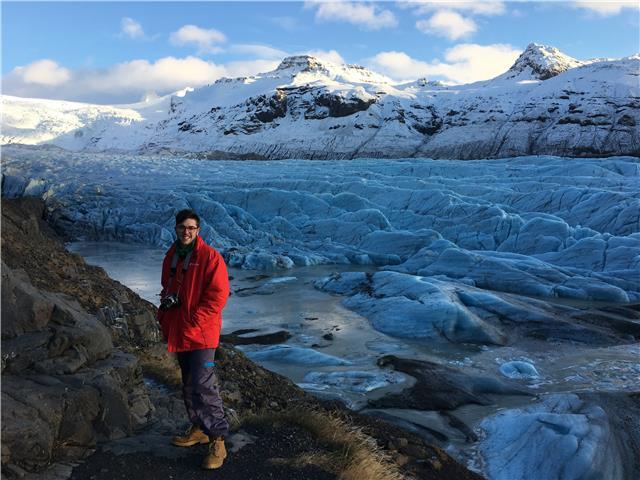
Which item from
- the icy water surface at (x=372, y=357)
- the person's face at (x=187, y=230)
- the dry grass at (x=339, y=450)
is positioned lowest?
the icy water surface at (x=372, y=357)

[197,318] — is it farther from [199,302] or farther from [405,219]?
[405,219]

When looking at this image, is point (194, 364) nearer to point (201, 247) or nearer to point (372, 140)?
point (201, 247)

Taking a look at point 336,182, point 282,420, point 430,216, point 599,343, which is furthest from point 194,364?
point 336,182

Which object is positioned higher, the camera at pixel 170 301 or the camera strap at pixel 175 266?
the camera strap at pixel 175 266

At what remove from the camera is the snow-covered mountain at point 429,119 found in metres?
68.9

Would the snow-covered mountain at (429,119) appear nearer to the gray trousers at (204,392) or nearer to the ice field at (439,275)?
the ice field at (439,275)

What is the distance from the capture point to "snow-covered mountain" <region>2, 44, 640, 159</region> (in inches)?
2712

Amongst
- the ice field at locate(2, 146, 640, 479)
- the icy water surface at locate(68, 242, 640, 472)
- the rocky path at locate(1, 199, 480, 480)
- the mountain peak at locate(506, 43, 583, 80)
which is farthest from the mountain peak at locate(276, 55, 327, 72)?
the rocky path at locate(1, 199, 480, 480)

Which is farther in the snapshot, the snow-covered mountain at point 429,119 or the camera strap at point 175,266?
the snow-covered mountain at point 429,119

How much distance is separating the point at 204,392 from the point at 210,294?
72cm

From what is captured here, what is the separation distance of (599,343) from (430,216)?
12289 millimetres

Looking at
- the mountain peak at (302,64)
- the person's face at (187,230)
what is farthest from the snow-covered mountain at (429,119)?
the person's face at (187,230)

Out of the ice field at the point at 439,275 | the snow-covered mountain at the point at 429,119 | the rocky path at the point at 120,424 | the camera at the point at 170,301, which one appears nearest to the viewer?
the rocky path at the point at 120,424

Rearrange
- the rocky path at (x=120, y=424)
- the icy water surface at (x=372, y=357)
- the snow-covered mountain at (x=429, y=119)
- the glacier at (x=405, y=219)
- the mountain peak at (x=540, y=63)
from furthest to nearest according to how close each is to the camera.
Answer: the mountain peak at (x=540, y=63), the snow-covered mountain at (x=429, y=119), the glacier at (x=405, y=219), the icy water surface at (x=372, y=357), the rocky path at (x=120, y=424)
